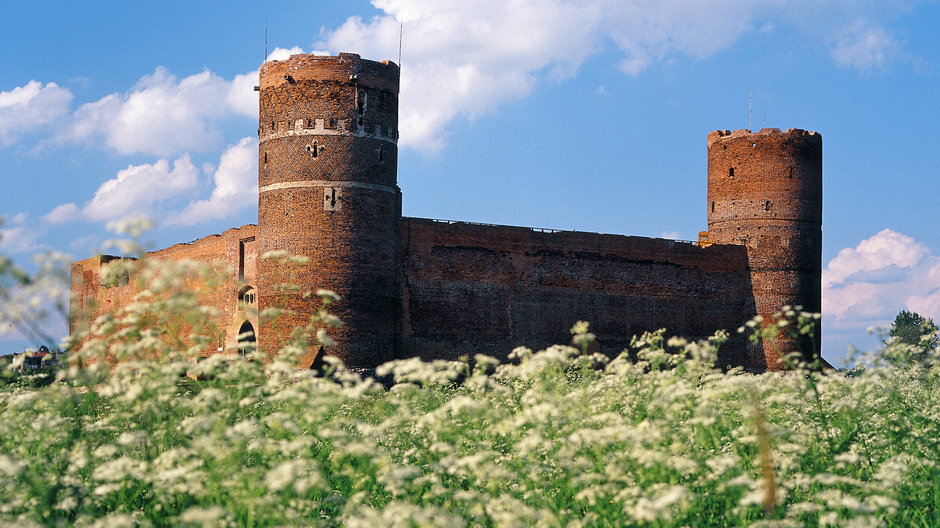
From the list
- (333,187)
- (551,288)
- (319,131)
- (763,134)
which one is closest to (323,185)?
(333,187)

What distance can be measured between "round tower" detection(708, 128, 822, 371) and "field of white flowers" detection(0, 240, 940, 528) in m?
22.4

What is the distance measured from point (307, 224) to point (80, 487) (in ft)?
50.6

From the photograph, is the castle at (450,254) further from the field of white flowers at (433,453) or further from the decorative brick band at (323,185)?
the field of white flowers at (433,453)

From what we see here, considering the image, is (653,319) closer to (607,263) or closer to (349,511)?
(607,263)

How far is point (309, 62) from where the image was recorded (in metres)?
20.8

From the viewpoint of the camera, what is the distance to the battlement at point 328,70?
819 inches

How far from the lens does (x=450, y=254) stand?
23.9m

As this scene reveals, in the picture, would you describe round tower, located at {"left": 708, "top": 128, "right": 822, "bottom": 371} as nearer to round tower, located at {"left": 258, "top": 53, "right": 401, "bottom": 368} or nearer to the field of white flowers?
round tower, located at {"left": 258, "top": 53, "right": 401, "bottom": 368}

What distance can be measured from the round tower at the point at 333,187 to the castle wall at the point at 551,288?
210 centimetres

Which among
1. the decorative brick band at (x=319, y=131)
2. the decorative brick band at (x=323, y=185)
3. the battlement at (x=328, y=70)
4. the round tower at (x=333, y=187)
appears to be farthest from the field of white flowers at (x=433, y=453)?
the battlement at (x=328, y=70)

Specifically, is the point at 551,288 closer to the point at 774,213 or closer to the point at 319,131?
the point at 774,213

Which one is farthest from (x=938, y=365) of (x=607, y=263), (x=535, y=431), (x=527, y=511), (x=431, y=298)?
(x=607, y=263)

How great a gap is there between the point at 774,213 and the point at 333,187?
14385 millimetres

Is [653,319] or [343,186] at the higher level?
[343,186]
